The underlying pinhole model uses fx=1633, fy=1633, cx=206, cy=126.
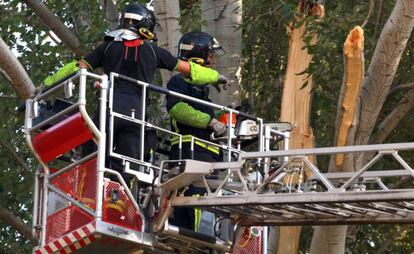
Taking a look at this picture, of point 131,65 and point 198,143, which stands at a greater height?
point 131,65

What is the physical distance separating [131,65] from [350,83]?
2288 millimetres

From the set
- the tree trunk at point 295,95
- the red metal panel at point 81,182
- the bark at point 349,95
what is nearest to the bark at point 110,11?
the tree trunk at point 295,95

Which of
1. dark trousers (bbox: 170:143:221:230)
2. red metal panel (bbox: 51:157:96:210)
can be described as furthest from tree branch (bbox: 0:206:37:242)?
red metal panel (bbox: 51:157:96:210)

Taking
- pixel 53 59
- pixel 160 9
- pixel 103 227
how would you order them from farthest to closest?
pixel 53 59
pixel 160 9
pixel 103 227

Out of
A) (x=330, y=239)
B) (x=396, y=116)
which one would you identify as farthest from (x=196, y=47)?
(x=396, y=116)

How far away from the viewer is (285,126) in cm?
1448

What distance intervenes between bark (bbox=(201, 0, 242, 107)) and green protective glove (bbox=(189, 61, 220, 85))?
10.9 feet

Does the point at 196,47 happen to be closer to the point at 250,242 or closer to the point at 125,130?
the point at 125,130

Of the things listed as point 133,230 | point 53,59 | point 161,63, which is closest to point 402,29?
point 161,63

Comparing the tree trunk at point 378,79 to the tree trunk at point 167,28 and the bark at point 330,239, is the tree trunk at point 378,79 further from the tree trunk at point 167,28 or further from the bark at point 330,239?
the tree trunk at point 167,28

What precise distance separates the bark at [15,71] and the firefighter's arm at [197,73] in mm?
2114

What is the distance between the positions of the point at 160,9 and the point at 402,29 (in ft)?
12.3

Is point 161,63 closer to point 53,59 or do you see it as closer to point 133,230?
point 133,230

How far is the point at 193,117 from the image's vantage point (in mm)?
13586
